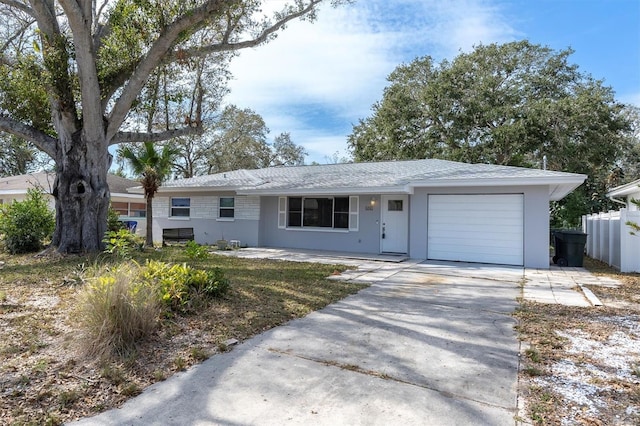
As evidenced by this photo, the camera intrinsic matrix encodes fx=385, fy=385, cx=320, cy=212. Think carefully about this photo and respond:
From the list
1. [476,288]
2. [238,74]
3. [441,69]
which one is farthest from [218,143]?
[476,288]

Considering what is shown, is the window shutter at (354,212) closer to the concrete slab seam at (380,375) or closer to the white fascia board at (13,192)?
the concrete slab seam at (380,375)

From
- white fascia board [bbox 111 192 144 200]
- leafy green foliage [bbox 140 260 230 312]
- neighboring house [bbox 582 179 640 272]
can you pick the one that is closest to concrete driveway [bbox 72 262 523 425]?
leafy green foliage [bbox 140 260 230 312]

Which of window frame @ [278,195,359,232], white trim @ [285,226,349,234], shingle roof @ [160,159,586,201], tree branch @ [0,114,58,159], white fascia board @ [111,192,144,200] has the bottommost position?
white trim @ [285,226,349,234]

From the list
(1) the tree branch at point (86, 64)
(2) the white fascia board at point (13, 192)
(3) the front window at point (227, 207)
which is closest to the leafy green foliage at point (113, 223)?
(3) the front window at point (227, 207)

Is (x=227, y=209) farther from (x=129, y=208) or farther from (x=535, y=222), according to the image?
(x=535, y=222)

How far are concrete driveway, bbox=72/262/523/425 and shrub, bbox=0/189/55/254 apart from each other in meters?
11.0

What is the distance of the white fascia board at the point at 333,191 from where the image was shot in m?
12.2

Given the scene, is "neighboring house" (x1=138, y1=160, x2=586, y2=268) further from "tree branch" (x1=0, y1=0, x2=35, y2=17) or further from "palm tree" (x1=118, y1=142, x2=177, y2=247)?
"tree branch" (x1=0, y1=0, x2=35, y2=17)

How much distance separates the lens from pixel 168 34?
9.73 meters

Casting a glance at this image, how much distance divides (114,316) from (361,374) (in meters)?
2.55

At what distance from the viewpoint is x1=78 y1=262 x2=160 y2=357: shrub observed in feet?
12.7

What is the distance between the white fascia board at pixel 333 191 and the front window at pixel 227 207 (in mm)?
1580

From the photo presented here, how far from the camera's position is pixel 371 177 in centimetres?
1414

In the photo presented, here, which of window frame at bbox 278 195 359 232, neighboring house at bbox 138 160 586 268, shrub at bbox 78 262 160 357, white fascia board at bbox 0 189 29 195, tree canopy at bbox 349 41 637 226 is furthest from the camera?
white fascia board at bbox 0 189 29 195
